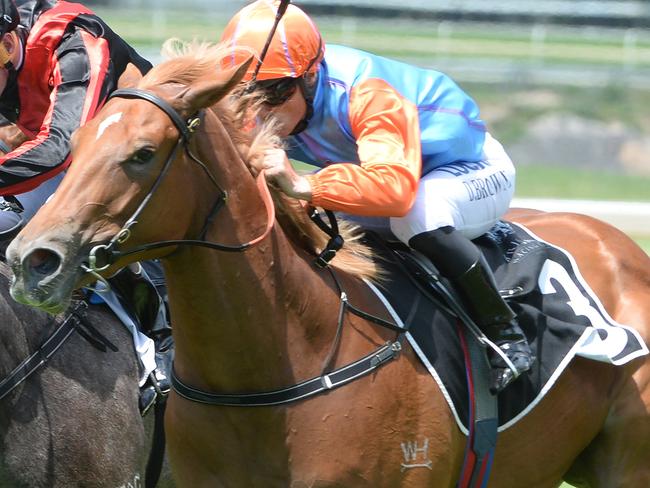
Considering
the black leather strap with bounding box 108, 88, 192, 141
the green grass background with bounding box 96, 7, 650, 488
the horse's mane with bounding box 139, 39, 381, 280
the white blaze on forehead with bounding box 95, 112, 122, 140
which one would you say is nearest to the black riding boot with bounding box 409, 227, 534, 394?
the horse's mane with bounding box 139, 39, 381, 280

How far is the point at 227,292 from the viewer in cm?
350

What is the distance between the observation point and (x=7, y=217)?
453 cm

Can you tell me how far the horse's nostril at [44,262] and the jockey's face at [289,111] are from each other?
40.9 inches

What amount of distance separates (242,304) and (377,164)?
2.03ft

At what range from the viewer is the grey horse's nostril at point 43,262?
308 cm

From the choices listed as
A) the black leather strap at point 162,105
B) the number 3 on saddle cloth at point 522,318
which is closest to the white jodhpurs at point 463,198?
the number 3 on saddle cloth at point 522,318

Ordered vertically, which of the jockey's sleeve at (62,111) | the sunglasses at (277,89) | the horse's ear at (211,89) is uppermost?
the horse's ear at (211,89)

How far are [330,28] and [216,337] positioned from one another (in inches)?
814

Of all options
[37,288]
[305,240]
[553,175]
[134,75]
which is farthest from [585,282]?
[553,175]

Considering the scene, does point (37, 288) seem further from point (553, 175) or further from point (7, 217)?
point (553, 175)

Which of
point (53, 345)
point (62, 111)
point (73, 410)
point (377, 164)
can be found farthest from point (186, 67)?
point (73, 410)

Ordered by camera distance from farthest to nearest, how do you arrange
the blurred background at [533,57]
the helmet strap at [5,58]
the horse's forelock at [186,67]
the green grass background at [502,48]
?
1. the green grass background at [502,48]
2. the blurred background at [533,57]
3. the helmet strap at [5,58]
4. the horse's forelock at [186,67]

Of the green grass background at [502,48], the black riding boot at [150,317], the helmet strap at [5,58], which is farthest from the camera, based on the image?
the green grass background at [502,48]

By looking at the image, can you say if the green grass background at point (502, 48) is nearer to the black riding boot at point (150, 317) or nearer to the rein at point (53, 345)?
the black riding boot at point (150, 317)
